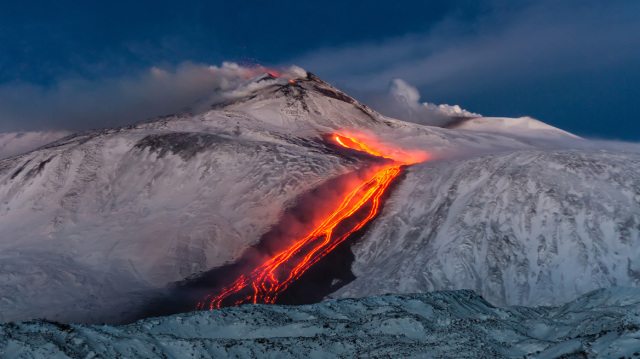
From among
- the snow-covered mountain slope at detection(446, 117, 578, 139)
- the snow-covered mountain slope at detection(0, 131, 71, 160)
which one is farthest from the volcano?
the snow-covered mountain slope at detection(0, 131, 71, 160)

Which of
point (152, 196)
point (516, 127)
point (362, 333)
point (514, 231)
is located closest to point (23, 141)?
point (152, 196)

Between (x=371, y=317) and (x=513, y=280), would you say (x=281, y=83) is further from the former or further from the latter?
(x=371, y=317)

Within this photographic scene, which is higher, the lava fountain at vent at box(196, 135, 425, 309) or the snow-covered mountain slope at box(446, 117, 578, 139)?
the snow-covered mountain slope at box(446, 117, 578, 139)

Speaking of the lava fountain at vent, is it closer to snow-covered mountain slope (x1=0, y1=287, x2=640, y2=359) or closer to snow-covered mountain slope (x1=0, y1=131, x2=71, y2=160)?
snow-covered mountain slope (x1=0, y1=287, x2=640, y2=359)

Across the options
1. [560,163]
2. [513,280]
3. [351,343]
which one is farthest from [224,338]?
[560,163]

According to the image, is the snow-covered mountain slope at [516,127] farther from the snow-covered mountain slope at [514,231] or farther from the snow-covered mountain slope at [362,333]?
the snow-covered mountain slope at [362,333]

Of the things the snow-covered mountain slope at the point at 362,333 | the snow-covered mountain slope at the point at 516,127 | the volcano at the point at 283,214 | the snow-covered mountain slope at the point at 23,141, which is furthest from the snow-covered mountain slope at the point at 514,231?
the snow-covered mountain slope at the point at 23,141

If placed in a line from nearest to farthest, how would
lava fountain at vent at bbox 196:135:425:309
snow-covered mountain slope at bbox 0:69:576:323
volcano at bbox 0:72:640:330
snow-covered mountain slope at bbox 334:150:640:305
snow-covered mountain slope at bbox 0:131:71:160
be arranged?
snow-covered mountain slope at bbox 334:150:640:305, lava fountain at vent at bbox 196:135:425:309, volcano at bbox 0:72:640:330, snow-covered mountain slope at bbox 0:69:576:323, snow-covered mountain slope at bbox 0:131:71:160
